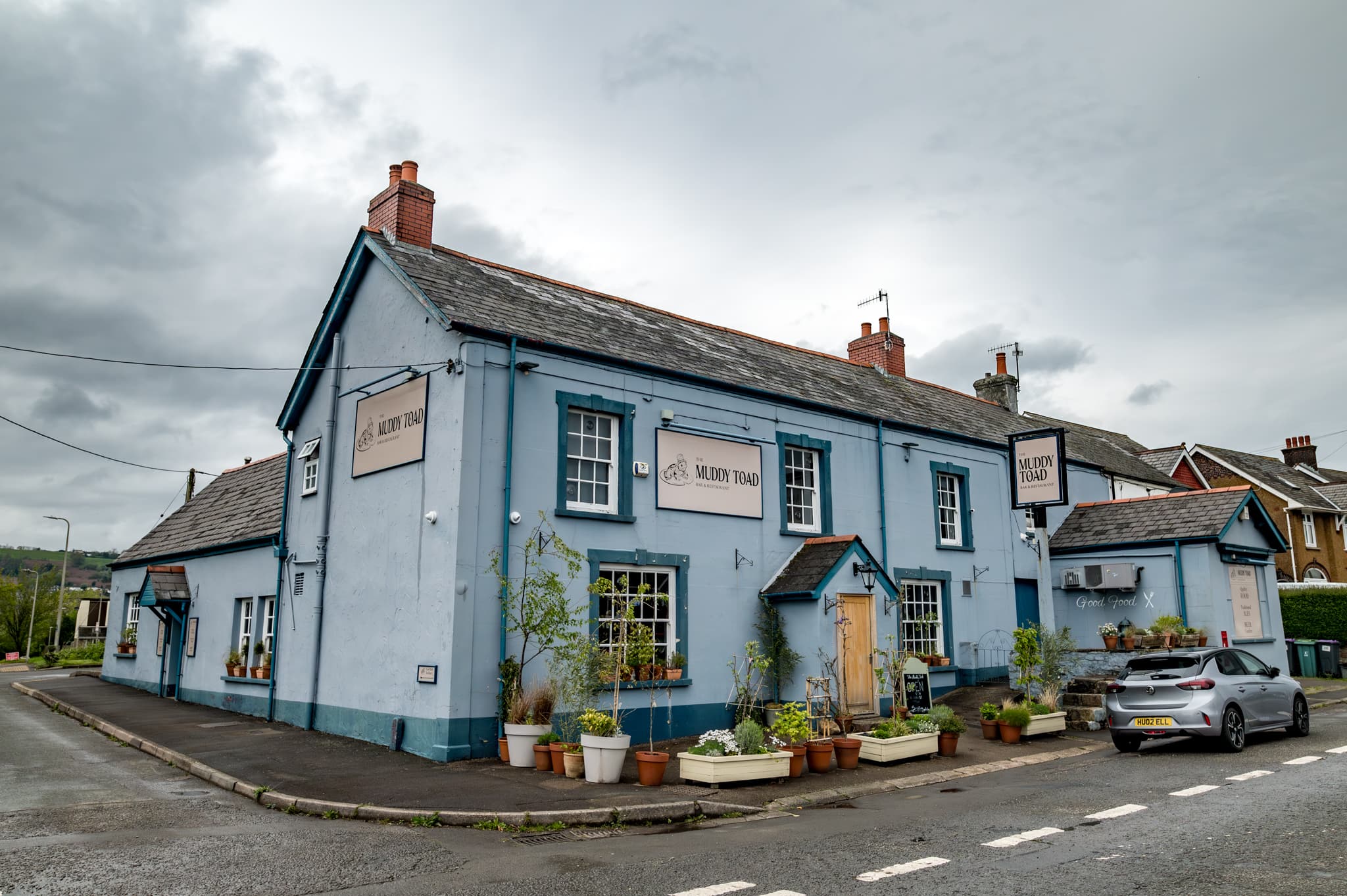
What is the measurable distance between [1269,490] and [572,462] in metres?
37.0

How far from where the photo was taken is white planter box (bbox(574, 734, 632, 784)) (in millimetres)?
11289

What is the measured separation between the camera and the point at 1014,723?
1508 cm

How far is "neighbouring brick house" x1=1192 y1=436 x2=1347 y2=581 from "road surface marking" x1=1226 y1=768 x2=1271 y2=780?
107ft

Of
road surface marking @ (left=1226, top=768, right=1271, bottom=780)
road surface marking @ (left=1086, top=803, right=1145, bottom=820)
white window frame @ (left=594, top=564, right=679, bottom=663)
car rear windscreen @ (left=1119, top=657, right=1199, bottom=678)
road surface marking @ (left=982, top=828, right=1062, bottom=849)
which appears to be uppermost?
white window frame @ (left=594, top=564, right=679, bottom=663)

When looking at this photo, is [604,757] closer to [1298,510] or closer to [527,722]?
[527,722]

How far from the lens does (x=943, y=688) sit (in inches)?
789

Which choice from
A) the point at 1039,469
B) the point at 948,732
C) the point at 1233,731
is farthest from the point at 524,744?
the point at 1039,469

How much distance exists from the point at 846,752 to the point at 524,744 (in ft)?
14.6

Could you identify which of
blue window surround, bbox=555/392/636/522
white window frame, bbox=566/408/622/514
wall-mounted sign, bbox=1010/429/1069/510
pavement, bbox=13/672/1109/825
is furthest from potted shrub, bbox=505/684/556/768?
wall-mounted sign, bbox=1010/429/1069/510

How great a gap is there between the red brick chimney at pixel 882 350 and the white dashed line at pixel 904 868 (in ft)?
63.7

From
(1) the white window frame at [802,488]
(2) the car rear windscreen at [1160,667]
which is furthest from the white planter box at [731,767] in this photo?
(1) the white window frame at [802,488]

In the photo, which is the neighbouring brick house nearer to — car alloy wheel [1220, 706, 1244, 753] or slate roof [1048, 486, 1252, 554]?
slate roof [1048, 486, 1252, 554]

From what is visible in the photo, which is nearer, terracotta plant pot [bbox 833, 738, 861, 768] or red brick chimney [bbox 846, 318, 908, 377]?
terracotta plant pot [bbox 833, 738, 861, 768]

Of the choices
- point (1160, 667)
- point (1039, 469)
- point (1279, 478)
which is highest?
point (1279, 478)
